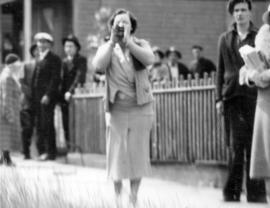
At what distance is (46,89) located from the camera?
1873 cm

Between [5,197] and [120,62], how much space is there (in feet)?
10.9

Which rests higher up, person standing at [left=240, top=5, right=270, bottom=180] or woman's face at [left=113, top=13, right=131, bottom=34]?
woman's face at [left=113, top=13, right=131, bottom=34]

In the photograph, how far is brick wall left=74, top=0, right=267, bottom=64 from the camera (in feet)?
80.1

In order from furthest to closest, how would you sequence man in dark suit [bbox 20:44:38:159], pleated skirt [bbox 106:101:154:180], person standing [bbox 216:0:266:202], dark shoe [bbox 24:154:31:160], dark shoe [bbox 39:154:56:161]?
man in dark suit [bbox 20:44:38:159] < dark shoe [bbox 24:154:31:160] < dark shoe [bbox 39:154:56:161] < person standing [bbox 216:0:266:202] < pleated skirt [bbox 106:101:154:180]

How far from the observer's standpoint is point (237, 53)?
11.9 meters

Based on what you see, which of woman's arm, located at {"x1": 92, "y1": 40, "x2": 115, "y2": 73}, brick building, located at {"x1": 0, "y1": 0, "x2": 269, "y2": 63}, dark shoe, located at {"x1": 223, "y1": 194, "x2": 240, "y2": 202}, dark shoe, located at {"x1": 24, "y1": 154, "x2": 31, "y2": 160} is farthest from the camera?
brick building, located at {"x1": 0, "y1": 0, "x2": 269, "y2": 63}

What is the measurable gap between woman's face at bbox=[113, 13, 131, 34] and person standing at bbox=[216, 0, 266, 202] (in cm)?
153

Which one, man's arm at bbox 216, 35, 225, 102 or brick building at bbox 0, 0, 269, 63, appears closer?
man's arm at bbox 216, 35, 225, 102

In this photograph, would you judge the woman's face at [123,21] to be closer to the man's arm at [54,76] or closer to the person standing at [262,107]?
the person standing at [262,107]

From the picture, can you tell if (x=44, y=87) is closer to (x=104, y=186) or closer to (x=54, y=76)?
(x=54, y=76)

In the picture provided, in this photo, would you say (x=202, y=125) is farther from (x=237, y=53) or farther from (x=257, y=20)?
(x=257, y=20)

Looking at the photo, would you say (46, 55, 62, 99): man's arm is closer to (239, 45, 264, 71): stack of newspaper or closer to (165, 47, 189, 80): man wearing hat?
(165, 47, 189, 80): man wearing hat

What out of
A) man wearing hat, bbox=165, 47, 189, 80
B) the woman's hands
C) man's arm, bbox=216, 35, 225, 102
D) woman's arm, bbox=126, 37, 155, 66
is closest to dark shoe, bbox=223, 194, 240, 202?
man's arm, bbox=216, 35, 225, 102

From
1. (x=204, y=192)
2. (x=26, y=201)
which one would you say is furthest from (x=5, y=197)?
(x=204, y=192)
